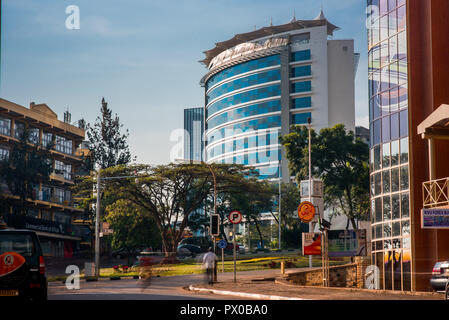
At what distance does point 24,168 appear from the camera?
6406 cm

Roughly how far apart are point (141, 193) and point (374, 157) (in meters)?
30.8

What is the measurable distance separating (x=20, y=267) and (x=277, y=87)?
10074 centimetres

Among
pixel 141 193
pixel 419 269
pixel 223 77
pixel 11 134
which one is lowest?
pixel 419 269

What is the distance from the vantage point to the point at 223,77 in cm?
12388

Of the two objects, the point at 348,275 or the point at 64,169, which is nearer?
the point at 348,275

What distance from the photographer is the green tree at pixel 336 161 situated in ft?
191

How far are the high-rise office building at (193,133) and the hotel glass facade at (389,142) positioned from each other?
117281 millimetres

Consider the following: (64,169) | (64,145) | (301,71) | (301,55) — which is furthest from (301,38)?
(64,169)

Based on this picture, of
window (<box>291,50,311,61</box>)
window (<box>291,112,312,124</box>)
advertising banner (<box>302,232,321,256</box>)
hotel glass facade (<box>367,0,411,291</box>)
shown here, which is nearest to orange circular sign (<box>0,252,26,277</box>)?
advertising banner (<box>302,232,321,256</box>)

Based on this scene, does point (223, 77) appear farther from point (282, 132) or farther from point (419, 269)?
point (419, 269)

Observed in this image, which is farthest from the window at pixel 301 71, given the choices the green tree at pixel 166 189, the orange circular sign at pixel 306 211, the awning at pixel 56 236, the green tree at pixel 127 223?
the orange circular sign at pixel 306 211

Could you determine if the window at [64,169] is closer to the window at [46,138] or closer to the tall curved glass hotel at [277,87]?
the window at [46,138]

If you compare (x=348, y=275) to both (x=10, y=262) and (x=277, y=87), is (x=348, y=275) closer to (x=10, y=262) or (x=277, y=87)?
(x=10, y=262)
